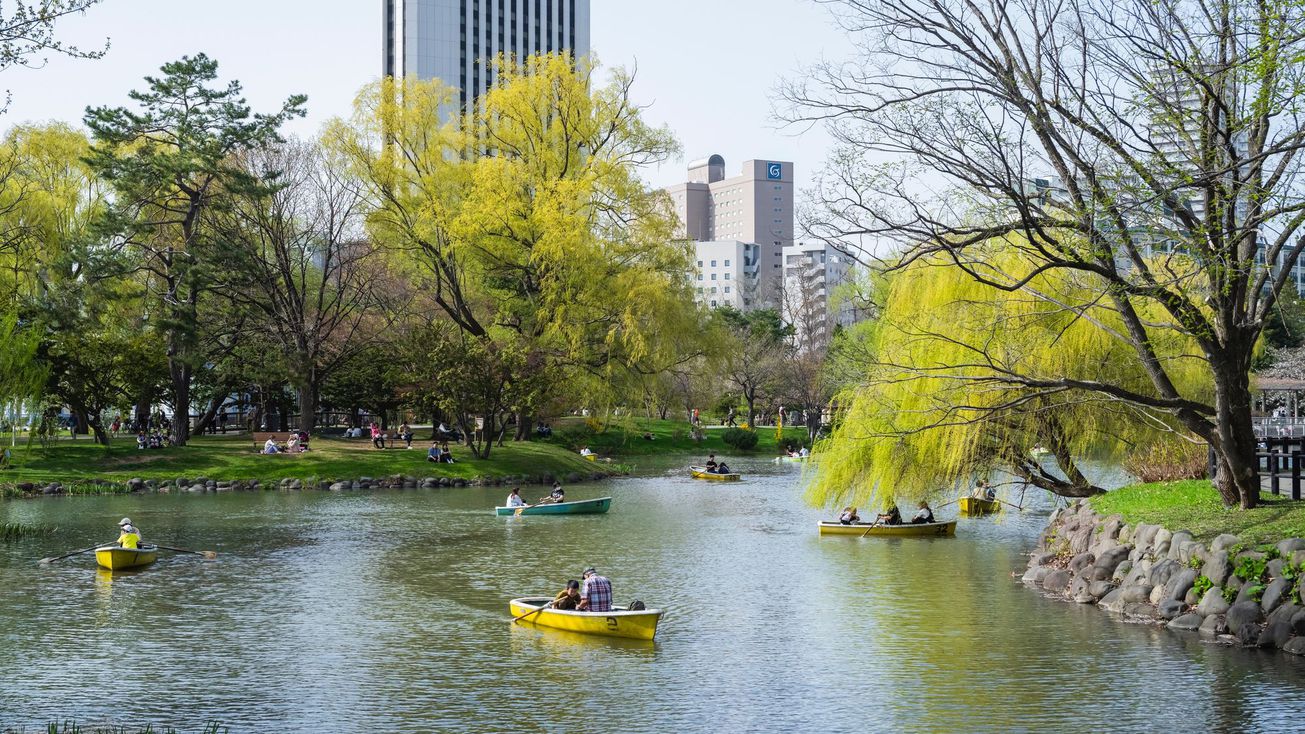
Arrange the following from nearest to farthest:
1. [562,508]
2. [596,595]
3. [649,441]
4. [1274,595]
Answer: [1274,595]
[596,595]
[562,508]
[649,441]

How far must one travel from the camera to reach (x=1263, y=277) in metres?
18.9

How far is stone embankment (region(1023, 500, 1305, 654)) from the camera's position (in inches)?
658

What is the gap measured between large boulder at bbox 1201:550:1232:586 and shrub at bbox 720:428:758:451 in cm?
5450

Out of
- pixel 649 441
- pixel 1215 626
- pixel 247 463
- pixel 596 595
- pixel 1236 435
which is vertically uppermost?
pixel 1236 435

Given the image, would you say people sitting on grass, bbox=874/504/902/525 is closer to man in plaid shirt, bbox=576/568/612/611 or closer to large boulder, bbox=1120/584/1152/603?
large boulder, bbox=1120/584/1152/603

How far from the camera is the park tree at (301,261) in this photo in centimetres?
5081

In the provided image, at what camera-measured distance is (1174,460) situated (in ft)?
88.0

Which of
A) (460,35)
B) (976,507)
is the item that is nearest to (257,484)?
(976,507)

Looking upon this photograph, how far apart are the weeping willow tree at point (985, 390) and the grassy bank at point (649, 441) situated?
121ft

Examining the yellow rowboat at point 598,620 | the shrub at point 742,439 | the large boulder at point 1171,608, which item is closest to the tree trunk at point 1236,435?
the large boulder at point 1171,608

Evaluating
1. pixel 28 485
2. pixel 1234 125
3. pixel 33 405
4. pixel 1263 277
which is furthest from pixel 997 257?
pixel 28 485

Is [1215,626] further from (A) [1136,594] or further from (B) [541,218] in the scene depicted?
(B) [541,218]

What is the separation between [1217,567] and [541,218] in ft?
119

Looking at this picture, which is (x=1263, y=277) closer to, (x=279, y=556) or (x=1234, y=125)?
(x=1234, y=125)
